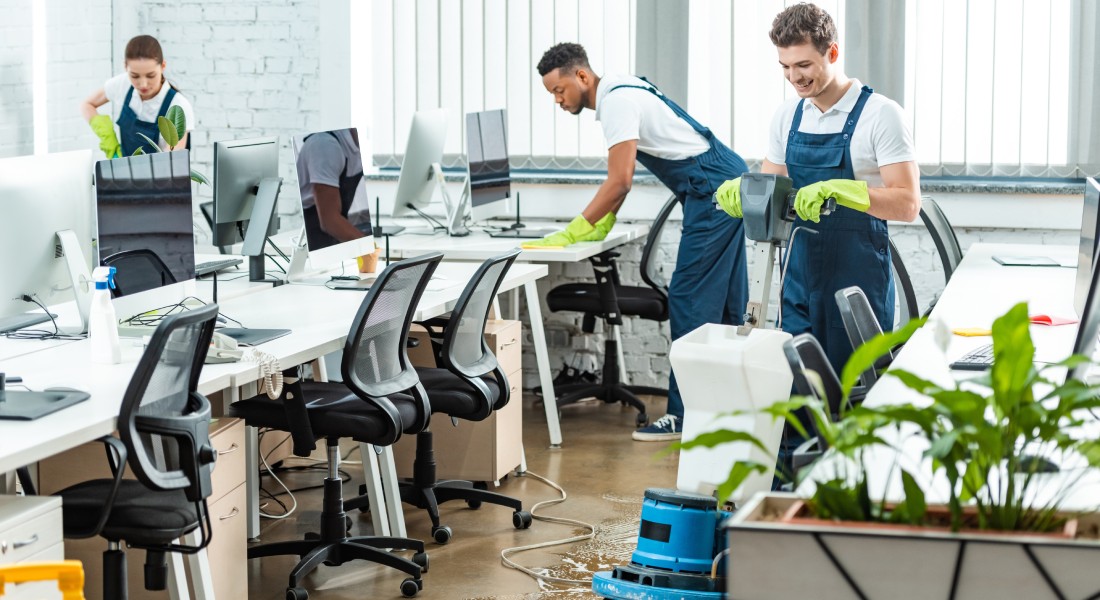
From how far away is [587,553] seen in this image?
3791 mm

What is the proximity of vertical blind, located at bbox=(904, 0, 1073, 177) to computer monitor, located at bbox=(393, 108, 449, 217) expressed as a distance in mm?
2025

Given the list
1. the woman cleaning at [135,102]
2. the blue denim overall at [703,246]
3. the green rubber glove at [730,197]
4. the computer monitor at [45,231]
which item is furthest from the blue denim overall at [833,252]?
the woman cleaning at [135,102]

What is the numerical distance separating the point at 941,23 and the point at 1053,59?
1.58 ft

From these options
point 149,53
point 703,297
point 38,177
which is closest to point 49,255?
point 38,177

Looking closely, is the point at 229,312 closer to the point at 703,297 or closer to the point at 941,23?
the point at 703,297

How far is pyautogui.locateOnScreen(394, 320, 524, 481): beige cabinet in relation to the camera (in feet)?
14.3

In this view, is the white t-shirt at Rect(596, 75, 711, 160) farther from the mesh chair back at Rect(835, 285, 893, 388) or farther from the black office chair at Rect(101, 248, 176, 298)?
the black office chair at Rect(101, 248, 176, 298)

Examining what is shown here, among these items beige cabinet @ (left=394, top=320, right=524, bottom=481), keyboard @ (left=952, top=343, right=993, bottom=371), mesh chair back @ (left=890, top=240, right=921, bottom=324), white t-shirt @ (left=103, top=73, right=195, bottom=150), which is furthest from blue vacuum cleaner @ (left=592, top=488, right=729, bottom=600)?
white t-shirt @ (left=103, top=73, right=195, bottom=150)

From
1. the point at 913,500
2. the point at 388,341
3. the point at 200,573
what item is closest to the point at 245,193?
the point at 388,341

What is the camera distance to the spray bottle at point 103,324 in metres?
3.05

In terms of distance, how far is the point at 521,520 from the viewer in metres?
4.03

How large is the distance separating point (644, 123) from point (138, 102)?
2588 mm

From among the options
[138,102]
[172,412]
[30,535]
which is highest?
[138,102]

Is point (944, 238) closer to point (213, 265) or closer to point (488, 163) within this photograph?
point (488, 163)
